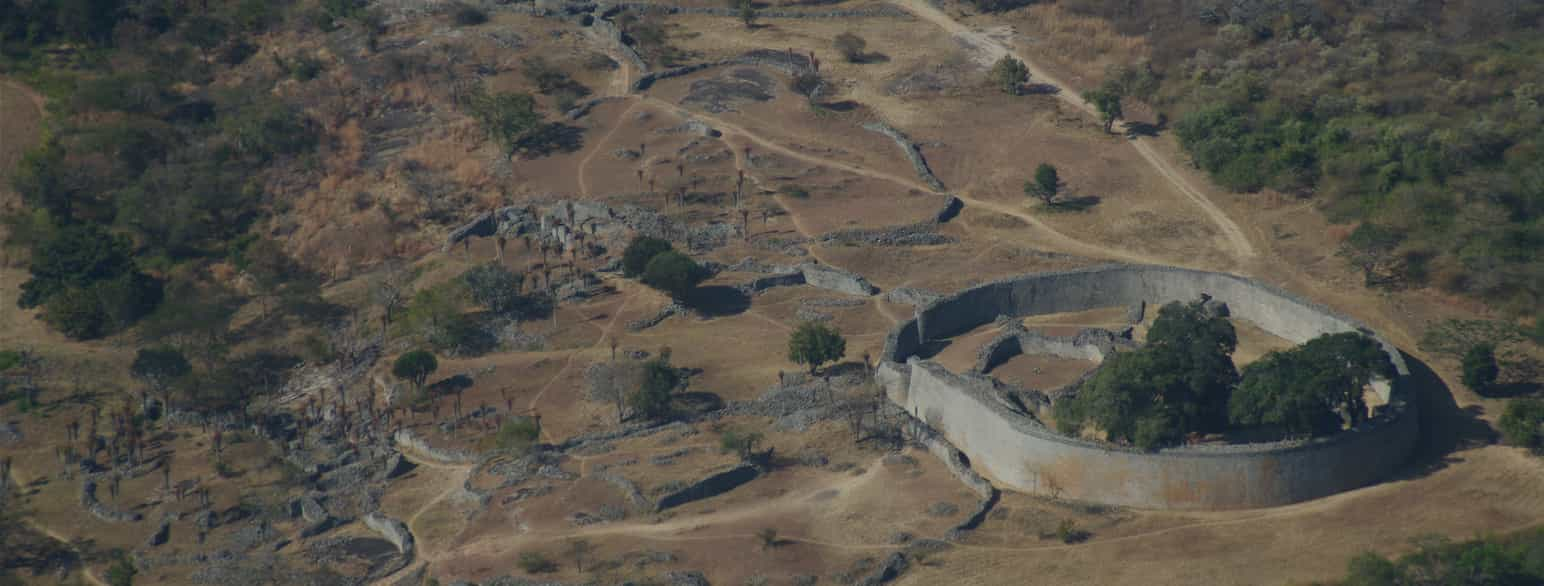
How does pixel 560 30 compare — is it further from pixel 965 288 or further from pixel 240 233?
pixel 965 288

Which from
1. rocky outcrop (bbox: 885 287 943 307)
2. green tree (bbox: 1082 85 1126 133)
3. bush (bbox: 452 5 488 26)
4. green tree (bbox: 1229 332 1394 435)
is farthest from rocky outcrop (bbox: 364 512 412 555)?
bush (bbox: 452 5 488 26)

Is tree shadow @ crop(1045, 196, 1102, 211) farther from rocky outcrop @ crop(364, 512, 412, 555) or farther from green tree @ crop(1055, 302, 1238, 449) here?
rocky outcrop @ crop(364, 512, 412, 555)

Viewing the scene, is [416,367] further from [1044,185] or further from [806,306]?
[1044,185]

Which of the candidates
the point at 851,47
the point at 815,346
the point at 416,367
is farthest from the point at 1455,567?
the point at 851,47

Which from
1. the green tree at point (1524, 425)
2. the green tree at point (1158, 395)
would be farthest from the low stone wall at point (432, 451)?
the green tree at point (1524, 425)

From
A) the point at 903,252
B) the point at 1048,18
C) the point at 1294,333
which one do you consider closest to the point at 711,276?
the point at 903,252

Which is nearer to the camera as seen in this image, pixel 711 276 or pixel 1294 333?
pixel 1294 333

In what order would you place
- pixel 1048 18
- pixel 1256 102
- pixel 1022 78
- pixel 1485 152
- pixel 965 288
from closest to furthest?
pixel 965 288
pixel 1485 152
pixel 1256 102
pixel 1022 78
pixel 1048 18

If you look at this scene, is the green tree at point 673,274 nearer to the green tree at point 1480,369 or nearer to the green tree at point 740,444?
the green tree at point 740,444
